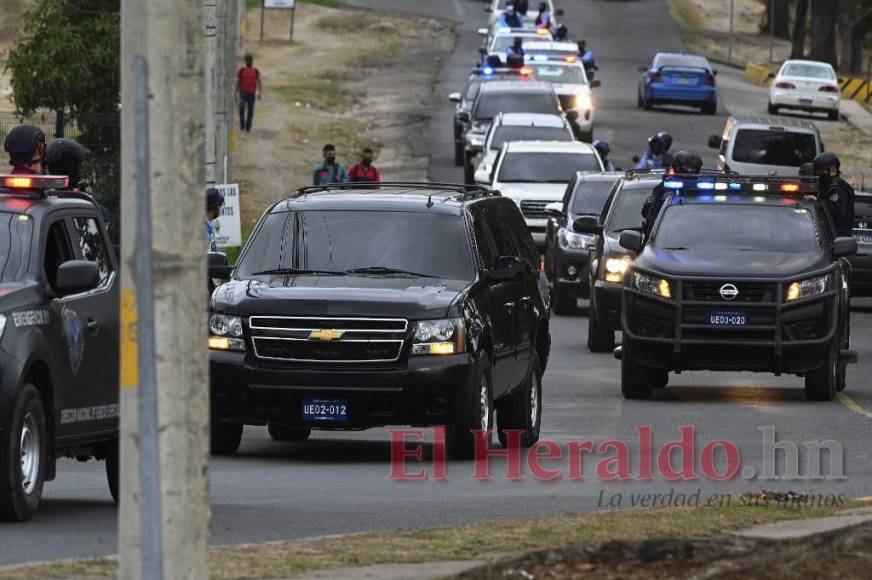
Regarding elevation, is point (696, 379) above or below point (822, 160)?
below

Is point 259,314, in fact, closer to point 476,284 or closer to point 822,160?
point 476,284

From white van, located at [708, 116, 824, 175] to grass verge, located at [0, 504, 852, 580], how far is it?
26617 millimetres

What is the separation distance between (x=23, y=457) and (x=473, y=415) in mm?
3888

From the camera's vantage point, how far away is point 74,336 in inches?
468

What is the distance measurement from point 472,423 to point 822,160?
8.58 meters

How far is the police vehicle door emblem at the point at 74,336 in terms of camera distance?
11789 millimetres

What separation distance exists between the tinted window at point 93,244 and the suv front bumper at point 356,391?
182 cm

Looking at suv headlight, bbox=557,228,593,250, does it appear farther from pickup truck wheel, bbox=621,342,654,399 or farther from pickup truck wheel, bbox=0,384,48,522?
pickup truck wheel, bbox=0,384,48,522

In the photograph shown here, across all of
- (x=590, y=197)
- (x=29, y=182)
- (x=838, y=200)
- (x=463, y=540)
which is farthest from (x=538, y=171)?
(x=463, y=540)

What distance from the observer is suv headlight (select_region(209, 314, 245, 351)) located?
1445cm

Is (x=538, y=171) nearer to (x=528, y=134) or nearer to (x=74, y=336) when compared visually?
(x=528, y=134)

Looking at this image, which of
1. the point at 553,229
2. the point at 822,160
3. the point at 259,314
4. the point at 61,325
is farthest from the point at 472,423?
the point at 553,229

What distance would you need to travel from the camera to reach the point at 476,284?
588 inches

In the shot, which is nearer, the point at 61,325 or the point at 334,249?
the point at 61,325
